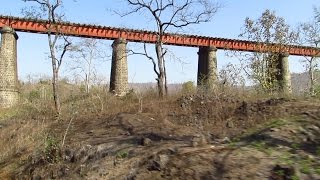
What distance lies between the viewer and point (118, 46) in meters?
34.9

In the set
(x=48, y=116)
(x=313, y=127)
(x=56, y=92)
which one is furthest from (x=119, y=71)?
(x=313, y=127)

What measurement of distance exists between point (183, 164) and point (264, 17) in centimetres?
2180

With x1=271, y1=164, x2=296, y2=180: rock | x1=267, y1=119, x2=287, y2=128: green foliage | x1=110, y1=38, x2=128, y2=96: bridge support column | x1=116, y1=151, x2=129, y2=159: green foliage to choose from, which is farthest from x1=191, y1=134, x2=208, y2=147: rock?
x1=110, y1=38, x2=128, y2=96: bridge support column

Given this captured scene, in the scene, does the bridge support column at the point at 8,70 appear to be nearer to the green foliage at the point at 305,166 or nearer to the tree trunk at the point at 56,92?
the tree trunk at the point at 56,92

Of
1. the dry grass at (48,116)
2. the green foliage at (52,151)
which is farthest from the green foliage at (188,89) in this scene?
the green foliage at (52,151)

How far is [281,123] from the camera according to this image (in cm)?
977

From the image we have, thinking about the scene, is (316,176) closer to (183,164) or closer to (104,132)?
(183,164)

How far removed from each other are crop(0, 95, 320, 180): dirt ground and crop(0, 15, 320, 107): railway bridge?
954 cm

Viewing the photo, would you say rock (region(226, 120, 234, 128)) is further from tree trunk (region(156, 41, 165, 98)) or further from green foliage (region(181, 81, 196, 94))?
tree trunk (region(156, 41, 165, 98))

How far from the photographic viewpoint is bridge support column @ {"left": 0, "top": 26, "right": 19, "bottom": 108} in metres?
29.7

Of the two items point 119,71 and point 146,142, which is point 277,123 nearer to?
point 146,142

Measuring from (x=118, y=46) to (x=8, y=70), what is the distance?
366 inches

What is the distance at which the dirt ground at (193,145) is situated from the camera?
7754 mm

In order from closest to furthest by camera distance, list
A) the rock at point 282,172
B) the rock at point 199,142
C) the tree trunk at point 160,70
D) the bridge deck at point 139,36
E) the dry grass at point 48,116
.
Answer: the rock at point 282,172 < the rock at point 199,142 < the dry grass at point 48,116 < the tree trunk at point 160,70 < the bridge deck at point 139,36
